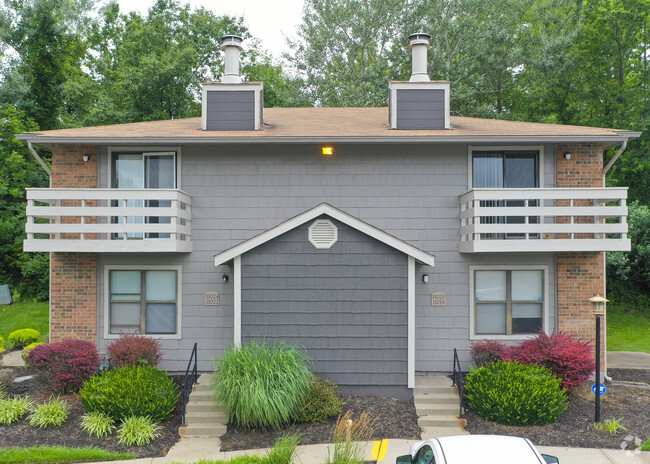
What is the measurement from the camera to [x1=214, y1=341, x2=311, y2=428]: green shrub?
343 inches

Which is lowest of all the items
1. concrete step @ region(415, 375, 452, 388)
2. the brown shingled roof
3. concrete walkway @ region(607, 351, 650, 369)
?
concrete walkway @ region(607, 351, 650, 369)

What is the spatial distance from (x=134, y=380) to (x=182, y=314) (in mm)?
2226

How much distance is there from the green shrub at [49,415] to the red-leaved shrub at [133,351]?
1.43m

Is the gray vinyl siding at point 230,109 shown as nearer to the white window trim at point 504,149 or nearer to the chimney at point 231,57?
the chimney at point 231,57

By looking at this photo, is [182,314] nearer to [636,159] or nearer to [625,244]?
[625,244]

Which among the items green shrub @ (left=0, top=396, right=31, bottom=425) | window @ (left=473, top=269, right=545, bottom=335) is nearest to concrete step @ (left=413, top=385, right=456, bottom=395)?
window @ (left=473, top=269, right=545, bottom=335)

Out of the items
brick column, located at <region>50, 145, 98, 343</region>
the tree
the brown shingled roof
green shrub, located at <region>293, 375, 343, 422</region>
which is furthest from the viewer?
the tree

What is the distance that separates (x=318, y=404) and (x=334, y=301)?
81.2 inches

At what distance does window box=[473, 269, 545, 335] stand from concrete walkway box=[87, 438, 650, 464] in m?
3.48

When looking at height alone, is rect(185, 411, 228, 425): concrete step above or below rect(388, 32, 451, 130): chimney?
below

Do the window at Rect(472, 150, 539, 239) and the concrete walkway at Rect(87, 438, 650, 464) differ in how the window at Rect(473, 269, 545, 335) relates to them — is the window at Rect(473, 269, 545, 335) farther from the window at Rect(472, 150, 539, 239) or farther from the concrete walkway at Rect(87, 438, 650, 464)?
the concrete walkway at Rect(87, 438, 650, 464)

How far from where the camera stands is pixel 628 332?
17625 mm

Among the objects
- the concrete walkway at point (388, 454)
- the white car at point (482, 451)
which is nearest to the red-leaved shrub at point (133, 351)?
the concrete walkway at point (388, 454)

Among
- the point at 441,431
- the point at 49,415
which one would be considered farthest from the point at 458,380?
the point at 49,415
